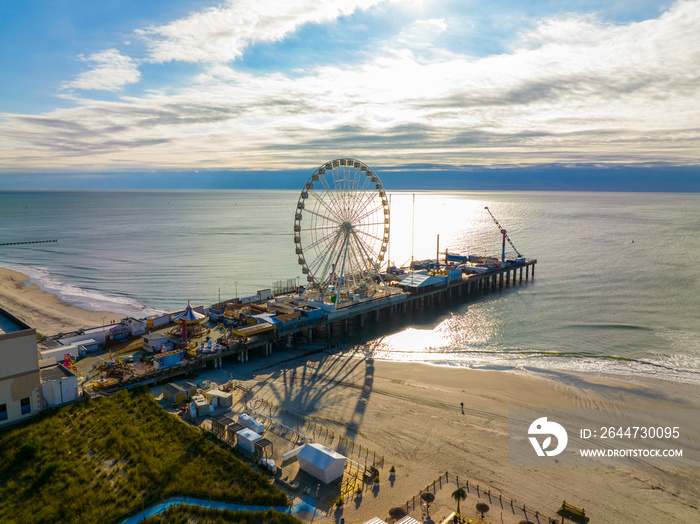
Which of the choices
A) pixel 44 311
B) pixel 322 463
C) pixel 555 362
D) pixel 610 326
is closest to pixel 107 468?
pixel 322 463

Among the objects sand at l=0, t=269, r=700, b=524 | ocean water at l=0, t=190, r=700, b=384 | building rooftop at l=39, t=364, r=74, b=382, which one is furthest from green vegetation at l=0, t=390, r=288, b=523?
ocean water at l=0, t=190, r=700, b=384

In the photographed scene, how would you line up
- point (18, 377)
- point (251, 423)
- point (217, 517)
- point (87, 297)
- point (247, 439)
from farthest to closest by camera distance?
point (87, 297), point (251, 423), point (18, 377), point (247, 439), point (217, 517)

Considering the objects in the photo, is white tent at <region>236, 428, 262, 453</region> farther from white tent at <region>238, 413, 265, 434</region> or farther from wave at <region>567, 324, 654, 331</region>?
wave at <region>567, 324, 654, 331</region>

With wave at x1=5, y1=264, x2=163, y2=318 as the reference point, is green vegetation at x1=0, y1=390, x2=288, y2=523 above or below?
above

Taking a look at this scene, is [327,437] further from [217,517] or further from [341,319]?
[341,319]

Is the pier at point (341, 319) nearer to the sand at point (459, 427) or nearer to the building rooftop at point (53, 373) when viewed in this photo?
the sand at point (459, 427)

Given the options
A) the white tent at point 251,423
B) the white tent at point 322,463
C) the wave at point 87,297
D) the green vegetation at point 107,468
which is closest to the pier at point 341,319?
the green vegetation at point 107,468

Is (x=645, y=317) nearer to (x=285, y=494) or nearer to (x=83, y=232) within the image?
(x=285, y=494)
